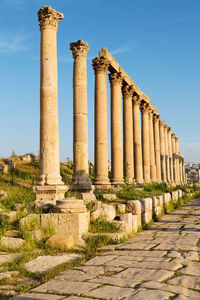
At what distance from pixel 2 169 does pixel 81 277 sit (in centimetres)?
1691

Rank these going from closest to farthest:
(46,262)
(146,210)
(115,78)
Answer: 1. (46,262)
2. (146,210)
3. (115,78)

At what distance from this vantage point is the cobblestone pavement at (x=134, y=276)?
4.57m

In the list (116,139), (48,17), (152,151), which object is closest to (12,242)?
(48,17)

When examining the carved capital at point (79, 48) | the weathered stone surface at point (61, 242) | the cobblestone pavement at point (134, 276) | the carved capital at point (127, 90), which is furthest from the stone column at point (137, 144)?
the weathered stone surface at point (61, 242)

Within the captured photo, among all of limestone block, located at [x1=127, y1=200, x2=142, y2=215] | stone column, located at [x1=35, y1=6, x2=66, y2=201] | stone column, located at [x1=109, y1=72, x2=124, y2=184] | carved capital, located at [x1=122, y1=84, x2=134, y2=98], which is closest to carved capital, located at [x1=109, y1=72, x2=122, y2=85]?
stone column, located at [x1=109, y1=72, x2=124, y2=184]

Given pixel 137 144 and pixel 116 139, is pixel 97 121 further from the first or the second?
pixel 137 144

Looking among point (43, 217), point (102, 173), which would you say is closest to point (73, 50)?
point (102, 173)

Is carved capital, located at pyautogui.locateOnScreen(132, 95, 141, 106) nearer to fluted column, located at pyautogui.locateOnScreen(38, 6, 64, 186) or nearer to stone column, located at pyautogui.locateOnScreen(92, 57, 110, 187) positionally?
stone column, located at pyautogui.locateOnScreen(92, 57, 110, 187)

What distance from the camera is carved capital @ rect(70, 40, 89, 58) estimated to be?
1654 cm

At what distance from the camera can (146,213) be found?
1242 centimetres

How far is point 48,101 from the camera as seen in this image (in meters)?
12.8

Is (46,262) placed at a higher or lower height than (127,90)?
lower

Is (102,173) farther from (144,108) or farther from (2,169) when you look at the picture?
(144,108)

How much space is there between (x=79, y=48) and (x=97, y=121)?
4.52m
